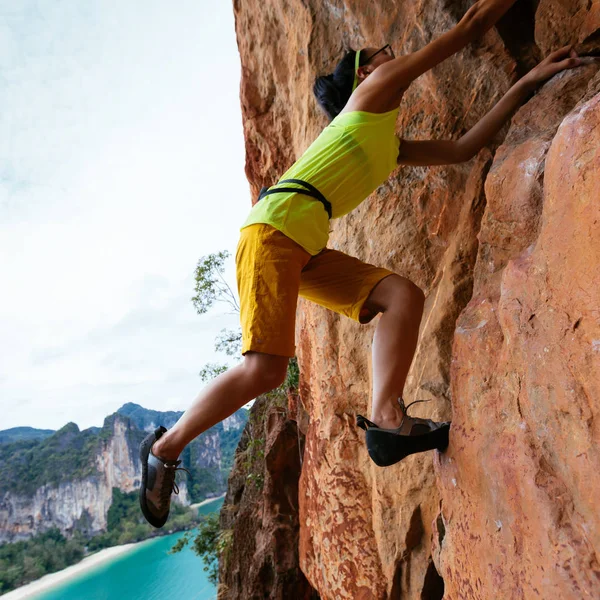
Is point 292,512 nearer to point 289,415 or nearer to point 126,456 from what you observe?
point 289,415

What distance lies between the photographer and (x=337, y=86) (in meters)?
2.78

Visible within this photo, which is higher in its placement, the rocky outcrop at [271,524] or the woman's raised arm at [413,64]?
the woman's raised arm at [413,64]

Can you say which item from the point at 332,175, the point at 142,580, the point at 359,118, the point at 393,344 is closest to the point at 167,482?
the point at 393,344

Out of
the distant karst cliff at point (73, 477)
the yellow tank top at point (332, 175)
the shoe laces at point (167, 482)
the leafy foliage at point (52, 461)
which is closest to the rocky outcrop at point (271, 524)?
the shoe laces at point (167, 482)

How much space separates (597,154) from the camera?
1506mm

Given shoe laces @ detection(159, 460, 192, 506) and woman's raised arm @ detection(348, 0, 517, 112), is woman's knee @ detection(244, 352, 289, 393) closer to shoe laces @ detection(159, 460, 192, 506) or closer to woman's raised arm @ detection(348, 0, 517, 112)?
shoe laces @ detection(159, 460, 192, 506)

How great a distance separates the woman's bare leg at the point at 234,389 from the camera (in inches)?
84.0

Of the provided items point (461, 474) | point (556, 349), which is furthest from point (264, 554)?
point (556, 349)

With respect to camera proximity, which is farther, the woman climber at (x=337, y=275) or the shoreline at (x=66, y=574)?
the shoreline at (x=66, y=574)

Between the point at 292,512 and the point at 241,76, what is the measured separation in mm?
5938

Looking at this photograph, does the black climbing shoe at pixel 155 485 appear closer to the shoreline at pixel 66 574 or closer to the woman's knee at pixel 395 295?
the woman's knee at pixel 395 295

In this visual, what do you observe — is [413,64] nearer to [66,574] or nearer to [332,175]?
[332,175]

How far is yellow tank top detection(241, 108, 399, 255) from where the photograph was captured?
2240 millimetres

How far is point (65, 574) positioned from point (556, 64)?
4313 cm
